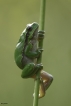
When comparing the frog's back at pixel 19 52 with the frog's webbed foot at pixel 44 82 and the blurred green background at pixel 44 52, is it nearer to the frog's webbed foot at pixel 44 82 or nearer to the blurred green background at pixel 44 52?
the frog's webbed foot at pixel 44 82

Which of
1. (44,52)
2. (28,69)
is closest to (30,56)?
(28,69)

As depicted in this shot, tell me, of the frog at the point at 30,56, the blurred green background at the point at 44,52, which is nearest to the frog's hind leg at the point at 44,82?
the frog at the point at 30,56

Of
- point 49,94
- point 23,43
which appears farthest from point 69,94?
point 23,43

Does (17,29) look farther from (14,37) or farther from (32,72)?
(32,72)

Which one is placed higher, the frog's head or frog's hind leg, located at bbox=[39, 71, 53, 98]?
the frog's head

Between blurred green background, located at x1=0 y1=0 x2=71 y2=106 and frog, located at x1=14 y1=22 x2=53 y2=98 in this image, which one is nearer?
frog, located at x1=14 y1=22 x2=53 y2=98

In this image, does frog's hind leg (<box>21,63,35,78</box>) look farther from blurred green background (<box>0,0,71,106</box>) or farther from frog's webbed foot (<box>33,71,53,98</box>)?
blurred green background (<box>0,0,71,106</box>)

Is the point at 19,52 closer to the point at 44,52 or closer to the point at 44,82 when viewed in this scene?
the point at 44,82

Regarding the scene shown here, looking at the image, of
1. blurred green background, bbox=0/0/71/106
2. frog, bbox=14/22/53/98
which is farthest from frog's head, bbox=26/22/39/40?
blurred green background, bbox=0/0/71/106

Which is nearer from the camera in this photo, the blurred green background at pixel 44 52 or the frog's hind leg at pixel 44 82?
the frog's hind leg at pixel 44 82
